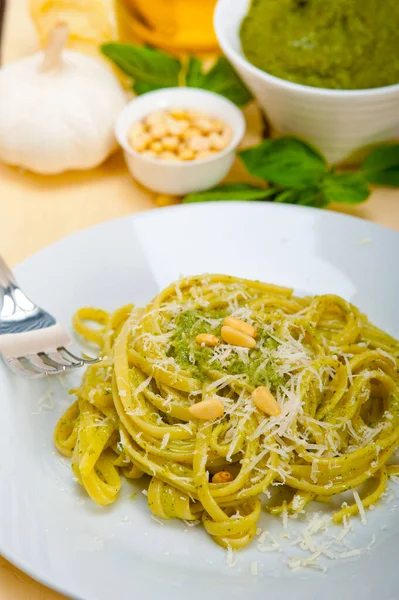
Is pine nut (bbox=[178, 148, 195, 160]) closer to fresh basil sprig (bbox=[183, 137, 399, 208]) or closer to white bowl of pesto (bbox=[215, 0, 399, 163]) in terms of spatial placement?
fresh basil sprig (bbox=[183, 137, 399, 208])

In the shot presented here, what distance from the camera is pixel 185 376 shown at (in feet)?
6.80

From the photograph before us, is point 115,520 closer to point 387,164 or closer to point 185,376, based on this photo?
point 185,376

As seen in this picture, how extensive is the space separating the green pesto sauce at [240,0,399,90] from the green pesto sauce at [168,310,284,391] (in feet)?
4.39

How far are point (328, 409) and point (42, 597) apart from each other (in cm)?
94

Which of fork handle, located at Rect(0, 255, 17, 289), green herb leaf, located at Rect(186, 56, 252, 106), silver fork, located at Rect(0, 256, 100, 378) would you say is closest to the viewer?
silver fork, located at Rect(0, 256, 100, 378)

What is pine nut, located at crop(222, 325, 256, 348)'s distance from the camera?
2.04 metres

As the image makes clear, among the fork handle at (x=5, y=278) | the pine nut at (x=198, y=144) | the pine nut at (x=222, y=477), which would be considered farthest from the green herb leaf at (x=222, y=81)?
the pine nut at (x=222, y=477)

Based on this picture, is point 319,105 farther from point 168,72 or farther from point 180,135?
point 168,72

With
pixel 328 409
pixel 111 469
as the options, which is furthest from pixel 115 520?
pixel 328 409

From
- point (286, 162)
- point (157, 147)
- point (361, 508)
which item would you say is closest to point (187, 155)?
point (157, 147)

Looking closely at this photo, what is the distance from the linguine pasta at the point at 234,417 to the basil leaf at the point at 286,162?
0.84 m

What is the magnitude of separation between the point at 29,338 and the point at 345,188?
1.43m

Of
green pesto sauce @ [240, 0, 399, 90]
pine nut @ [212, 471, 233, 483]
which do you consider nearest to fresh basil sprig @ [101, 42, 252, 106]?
green pesto sauce @ [240, 0, 399, 90]

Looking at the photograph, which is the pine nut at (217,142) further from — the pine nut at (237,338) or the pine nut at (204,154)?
Answer: the pine nut at (237,338)
